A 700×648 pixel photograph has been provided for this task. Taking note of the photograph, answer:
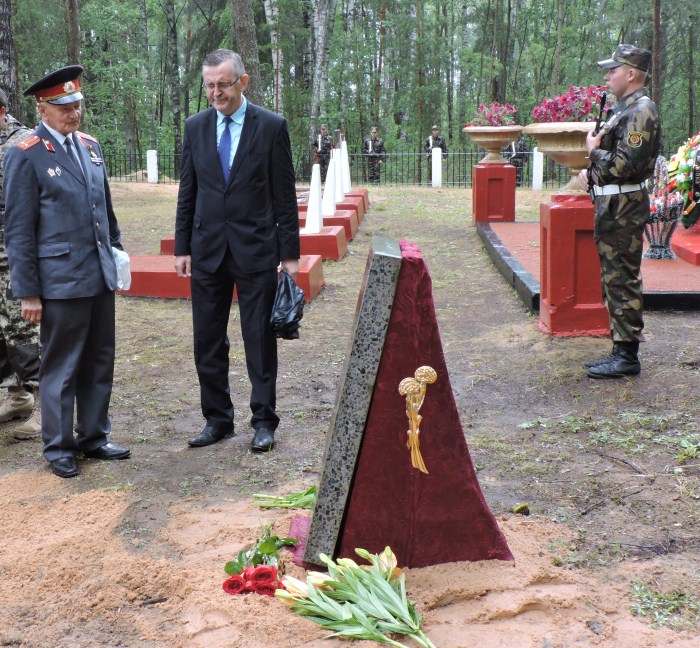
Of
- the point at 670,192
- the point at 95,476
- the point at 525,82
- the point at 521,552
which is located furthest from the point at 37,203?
the point at 525,82

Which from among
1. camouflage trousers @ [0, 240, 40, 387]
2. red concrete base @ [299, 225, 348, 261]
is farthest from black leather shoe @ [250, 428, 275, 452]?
red concrete base @ [299, 225, 348, 261]

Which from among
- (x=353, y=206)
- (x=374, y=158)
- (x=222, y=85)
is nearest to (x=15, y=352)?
(x=222, y=85)

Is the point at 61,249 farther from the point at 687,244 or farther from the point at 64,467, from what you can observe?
the point at 687,244

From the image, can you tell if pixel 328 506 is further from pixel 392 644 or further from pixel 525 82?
pixel 525 82

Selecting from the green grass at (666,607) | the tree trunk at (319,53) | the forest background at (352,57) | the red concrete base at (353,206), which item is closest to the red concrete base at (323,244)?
the red concrete base at (353,206)

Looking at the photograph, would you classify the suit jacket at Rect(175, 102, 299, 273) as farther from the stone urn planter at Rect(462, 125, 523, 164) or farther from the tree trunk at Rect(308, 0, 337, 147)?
the tree trunk at Rect(308, 0, 337, 147)

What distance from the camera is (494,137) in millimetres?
13758

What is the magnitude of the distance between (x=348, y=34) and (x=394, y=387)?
35.1 meters

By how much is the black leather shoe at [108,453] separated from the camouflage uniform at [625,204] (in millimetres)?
3139

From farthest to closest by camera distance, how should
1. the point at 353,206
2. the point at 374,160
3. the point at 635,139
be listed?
the point at 374,160 < the point at 353,206 < the point at 635,139

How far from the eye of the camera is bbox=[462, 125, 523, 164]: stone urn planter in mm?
13664

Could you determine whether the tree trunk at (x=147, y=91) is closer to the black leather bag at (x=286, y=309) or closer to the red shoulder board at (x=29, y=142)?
the red shoulder board at (x=29, y=142)

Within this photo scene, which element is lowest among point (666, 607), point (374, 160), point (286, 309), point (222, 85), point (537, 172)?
point (666, 607)

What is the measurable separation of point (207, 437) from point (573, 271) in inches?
125
